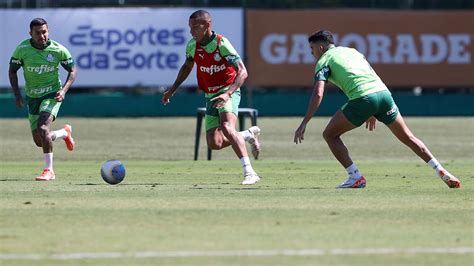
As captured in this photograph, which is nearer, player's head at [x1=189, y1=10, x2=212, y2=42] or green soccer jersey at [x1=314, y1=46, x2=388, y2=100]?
green soccer jersey at [x1=314, y1=46, x2=388, y2=100]

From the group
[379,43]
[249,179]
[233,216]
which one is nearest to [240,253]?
[233,216]

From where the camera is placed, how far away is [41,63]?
17844 mm

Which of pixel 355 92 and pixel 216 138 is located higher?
pixel 355 92

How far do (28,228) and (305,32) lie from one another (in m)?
31.3

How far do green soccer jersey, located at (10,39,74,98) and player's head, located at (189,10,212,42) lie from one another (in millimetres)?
2700

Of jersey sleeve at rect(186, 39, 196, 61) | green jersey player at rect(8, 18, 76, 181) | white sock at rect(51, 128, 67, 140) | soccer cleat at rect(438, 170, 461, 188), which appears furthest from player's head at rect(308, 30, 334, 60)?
white sock at rect(51, 128, 67, 140)

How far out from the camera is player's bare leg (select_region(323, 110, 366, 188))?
15.0 metres

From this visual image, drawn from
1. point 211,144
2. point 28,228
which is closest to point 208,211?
point 28,228

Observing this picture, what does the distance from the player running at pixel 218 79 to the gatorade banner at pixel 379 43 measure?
24.8 metres

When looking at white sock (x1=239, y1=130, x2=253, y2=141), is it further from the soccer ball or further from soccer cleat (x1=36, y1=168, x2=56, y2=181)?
soccer cleat (x1=36, y1=168, x2=56, y2=181)

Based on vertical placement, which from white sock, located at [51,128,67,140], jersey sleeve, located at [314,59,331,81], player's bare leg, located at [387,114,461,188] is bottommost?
white sock, located at [51,128,67,140]

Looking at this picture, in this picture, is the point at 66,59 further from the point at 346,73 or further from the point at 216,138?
the point at 346,73

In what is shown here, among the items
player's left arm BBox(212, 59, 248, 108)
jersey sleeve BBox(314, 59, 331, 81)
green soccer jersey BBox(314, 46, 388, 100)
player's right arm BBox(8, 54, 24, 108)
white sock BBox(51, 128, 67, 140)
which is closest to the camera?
jersey sleeve BBox(314, 59, 331, 81)

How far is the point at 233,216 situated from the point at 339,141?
3633mm
